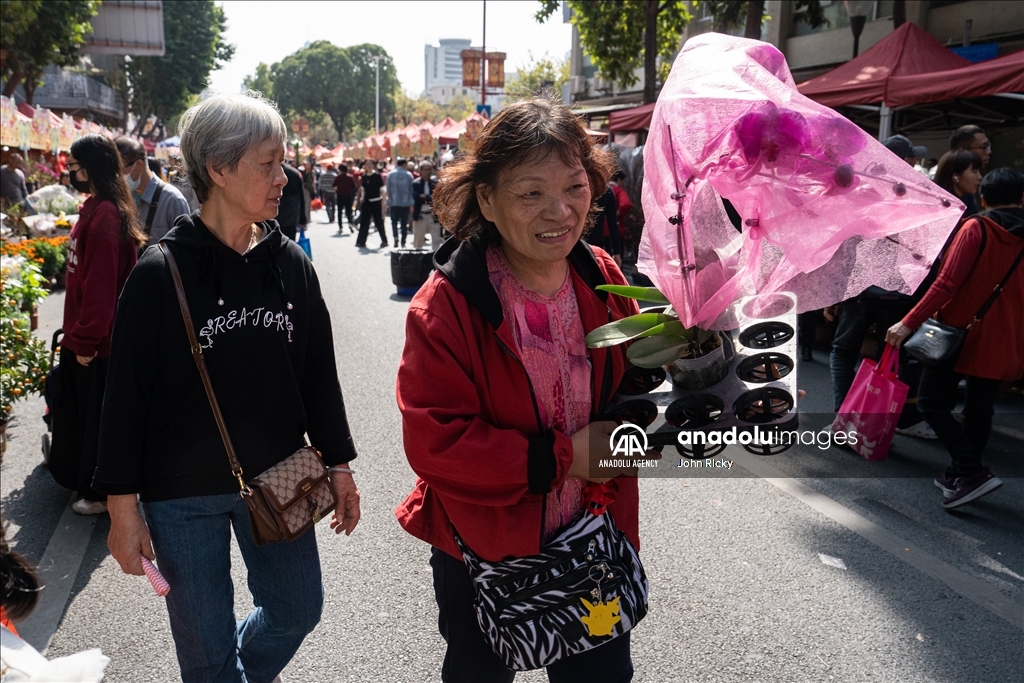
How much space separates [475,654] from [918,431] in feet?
15.9

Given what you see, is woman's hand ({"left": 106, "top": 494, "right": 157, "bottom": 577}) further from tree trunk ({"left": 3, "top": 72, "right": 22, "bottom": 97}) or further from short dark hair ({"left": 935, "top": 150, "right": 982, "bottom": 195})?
tree trunk ({"left": 3, "top": 72, "right": 22, "bottom": 97})

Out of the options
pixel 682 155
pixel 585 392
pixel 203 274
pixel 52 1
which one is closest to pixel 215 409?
pixel 203 274

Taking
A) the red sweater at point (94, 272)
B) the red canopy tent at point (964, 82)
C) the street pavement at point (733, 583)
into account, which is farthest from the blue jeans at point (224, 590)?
the red canopy tent at point (964, 82)

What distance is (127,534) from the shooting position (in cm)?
211

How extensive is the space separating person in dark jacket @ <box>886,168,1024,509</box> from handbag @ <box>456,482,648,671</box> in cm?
330

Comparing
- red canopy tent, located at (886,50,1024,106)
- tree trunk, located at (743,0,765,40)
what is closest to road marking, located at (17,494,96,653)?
red canopy tent, located at (886,50,1024,106)

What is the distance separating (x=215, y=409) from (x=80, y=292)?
202cm

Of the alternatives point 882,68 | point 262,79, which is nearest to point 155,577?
point 882,68

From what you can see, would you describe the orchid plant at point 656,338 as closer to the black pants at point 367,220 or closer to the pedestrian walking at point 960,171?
the pedestrian walking at point 960,171

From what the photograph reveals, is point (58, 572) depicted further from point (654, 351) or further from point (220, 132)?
point (654, 351)

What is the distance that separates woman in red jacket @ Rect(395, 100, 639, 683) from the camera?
5.77ft

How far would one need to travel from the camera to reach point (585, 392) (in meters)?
1.95

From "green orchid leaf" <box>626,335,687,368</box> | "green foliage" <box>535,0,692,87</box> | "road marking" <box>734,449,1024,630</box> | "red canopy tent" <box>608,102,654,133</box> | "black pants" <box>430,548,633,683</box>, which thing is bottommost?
"road marking" <box>734,449,1024,630</box>

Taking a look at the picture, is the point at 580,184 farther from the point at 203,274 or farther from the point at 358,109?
the point at 358,109
